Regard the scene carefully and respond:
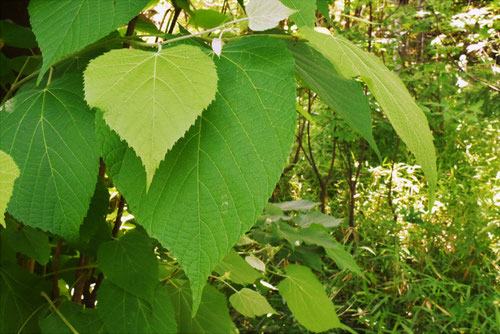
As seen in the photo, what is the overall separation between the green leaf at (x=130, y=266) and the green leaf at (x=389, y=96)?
533mm

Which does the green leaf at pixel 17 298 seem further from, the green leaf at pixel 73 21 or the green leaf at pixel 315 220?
the green leaf at pixel 315 220

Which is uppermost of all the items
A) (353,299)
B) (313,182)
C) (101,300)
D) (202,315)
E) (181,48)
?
(181,48)

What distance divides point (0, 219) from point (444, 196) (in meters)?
3.57

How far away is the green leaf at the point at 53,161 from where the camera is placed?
1.77 feet

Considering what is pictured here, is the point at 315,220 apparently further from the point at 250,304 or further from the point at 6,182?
the point at 6,182

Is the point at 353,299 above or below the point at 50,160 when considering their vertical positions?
below

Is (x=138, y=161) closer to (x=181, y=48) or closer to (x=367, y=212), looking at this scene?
(x=181, y=48)

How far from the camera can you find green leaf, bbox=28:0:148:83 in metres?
0.48

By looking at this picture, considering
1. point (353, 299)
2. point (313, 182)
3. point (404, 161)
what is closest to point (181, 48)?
point (353, 299)

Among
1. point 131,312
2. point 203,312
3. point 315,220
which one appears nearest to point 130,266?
point 131,312

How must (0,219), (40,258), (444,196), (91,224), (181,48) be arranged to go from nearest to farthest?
1. (0,219)
2. (181,48)
3. (91,224)
4. (40,258)
5. (444,196)

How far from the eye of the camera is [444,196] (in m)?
3.46

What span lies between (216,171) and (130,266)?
0.47 m

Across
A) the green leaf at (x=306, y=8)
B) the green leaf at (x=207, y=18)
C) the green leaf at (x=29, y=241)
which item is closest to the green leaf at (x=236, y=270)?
the green leaf at (x=29, y=241)
